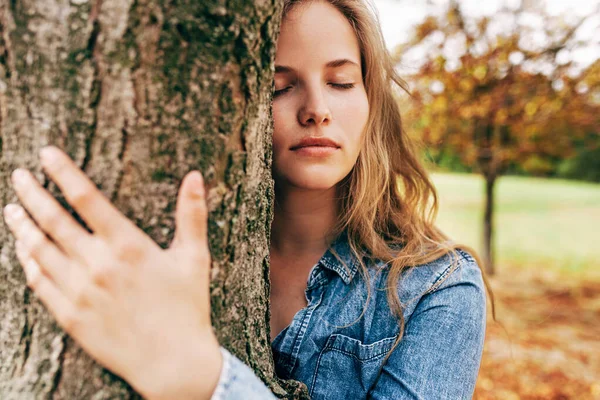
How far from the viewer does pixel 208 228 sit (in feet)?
3.29

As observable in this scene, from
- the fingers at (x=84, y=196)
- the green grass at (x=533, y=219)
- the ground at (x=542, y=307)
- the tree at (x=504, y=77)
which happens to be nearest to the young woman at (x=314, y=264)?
the fingers at (x=84, y=196)

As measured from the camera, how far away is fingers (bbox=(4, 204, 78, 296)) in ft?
2.78

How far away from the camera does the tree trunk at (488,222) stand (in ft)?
25.4

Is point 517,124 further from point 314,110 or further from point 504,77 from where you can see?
point 314,110

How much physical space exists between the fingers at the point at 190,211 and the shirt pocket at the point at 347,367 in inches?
33.8

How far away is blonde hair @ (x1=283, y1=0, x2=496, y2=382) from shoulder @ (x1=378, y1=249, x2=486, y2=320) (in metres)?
0.02

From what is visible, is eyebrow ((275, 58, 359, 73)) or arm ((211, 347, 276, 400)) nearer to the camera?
arm ((211, 347, 276, 400))

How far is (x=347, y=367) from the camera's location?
157 centimetres

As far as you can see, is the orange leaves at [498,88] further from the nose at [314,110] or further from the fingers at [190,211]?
the fingers at [190,211]

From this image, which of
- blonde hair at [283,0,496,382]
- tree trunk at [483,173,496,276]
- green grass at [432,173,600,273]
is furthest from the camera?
green grass at [432,173,600,273]

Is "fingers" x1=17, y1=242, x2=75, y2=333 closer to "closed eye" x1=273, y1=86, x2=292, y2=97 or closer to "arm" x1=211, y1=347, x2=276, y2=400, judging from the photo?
"arm" x1=211, y1=347, x2=276, y2=400

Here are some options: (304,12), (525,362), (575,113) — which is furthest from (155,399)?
(575,113)

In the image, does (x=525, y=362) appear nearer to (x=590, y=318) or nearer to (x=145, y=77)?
(x=590, y=318)

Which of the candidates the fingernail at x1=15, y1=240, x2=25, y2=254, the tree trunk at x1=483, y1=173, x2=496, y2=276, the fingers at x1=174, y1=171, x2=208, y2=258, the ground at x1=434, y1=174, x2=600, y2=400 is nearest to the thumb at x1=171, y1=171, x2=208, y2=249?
the fingers at x1=174, y1=171, x2=208, y2=258
